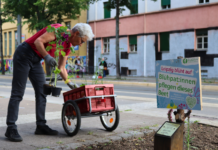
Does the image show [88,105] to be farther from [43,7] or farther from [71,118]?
[43,7]

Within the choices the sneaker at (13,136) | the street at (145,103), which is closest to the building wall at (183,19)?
the street at (145,103)

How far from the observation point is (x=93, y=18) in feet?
99.2

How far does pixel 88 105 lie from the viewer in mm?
4219

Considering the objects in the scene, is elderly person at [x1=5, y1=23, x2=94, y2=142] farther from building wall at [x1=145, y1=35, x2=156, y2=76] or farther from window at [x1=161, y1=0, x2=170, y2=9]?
building wall at [x1=145, y1=35, x2=156, y2=76]

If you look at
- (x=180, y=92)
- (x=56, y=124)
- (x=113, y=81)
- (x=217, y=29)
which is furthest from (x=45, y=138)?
(x=217, y=29)

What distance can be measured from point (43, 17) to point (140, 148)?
2405 centimetres


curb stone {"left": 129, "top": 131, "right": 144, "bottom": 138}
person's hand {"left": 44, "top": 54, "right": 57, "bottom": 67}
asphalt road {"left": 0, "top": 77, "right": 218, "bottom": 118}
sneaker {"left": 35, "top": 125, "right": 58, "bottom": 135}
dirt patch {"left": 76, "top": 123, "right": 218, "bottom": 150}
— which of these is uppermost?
person's hand {"left": 44, "top": 54, "right": 57, "bottom": 67}

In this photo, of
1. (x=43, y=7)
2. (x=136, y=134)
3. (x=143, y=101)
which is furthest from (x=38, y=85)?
(x=43, y=7)

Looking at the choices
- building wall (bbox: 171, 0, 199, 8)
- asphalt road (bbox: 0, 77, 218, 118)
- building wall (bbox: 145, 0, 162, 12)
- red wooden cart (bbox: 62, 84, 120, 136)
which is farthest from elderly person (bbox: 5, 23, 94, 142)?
building wall (bbox: 145, 0, 162, 12)

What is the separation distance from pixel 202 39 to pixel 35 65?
19.9 m

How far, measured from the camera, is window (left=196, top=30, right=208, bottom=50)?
880 inches

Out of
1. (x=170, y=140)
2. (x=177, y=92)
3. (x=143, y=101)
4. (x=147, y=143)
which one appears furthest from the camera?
(x=143, y=101)

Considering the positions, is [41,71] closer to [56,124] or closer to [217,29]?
[56,124]

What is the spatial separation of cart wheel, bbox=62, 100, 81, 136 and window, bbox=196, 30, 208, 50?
1938 centimetres
